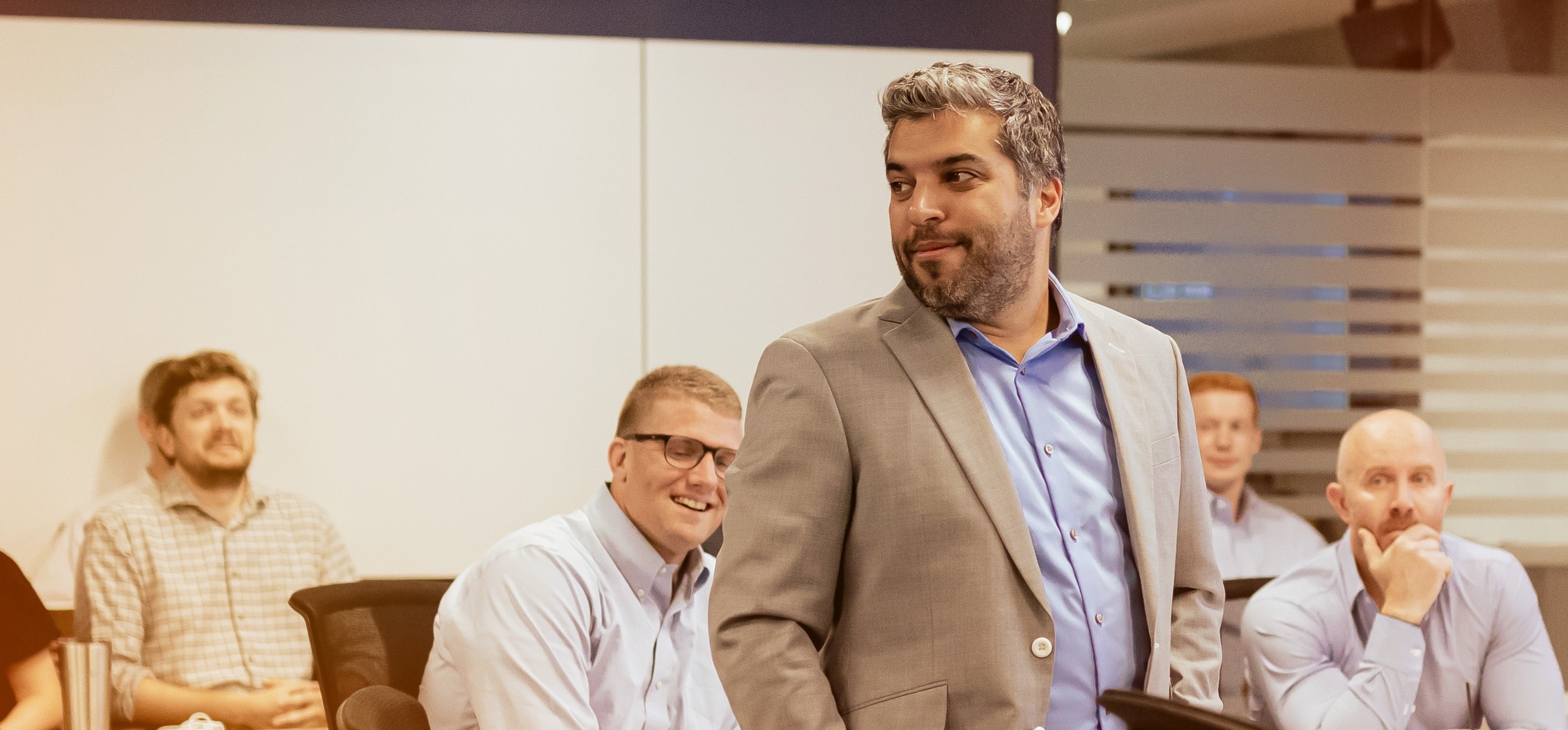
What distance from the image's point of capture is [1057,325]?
1.49m

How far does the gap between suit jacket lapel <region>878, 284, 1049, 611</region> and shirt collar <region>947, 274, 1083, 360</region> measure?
0.02m

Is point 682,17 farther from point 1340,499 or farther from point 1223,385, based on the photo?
point 1340,499

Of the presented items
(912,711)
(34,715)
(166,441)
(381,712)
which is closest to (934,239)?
(912,711)

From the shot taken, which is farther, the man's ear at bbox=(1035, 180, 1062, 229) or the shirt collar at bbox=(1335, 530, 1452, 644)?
the shirt collar at bbox=(1335, 530, 1452, 644)

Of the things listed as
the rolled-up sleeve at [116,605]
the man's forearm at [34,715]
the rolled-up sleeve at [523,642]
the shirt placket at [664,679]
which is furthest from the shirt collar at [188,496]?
Result: the shirt placket at [664,679]

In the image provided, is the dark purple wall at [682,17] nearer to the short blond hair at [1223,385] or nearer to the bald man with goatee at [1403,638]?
the short blond hair at [1223,385]

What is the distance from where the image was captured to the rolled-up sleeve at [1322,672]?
2.43 m

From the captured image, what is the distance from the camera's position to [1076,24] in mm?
4609

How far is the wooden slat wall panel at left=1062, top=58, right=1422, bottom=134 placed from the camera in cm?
461

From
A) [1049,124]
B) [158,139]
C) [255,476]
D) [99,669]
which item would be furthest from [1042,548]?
[158,139]

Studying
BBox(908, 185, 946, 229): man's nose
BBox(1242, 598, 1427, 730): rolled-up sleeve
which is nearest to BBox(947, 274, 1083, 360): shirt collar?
BBox(908, 185, 946, 229): man's nose

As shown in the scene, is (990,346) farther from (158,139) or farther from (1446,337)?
(1446,337)

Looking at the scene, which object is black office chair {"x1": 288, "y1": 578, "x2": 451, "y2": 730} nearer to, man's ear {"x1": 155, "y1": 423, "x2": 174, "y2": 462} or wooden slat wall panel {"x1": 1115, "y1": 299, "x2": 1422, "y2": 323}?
man's ear {"x1": 155, "y1": 423, "x2": 174, "y2": 462}

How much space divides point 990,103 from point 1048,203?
0.17m
